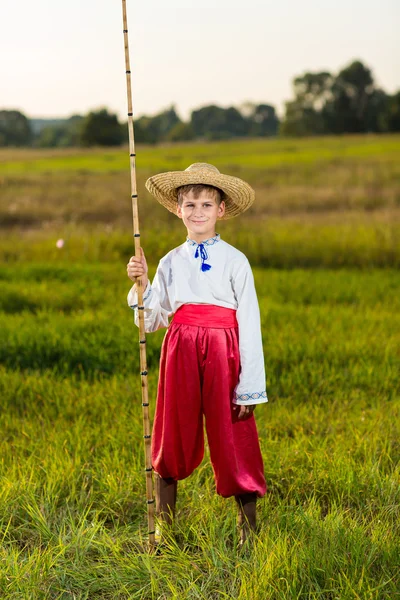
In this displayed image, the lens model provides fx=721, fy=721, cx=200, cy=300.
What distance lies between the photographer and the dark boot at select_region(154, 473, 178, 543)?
11.8 ft

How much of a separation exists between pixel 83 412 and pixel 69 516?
1384 millimetres

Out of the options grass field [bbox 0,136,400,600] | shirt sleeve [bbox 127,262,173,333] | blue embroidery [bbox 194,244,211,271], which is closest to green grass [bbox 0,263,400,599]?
grass field [bbox 0,136,400,600]

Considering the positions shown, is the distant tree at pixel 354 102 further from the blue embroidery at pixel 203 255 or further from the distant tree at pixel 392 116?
the blue embroidery at pixel 203 255

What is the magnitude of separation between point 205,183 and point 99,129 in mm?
58802

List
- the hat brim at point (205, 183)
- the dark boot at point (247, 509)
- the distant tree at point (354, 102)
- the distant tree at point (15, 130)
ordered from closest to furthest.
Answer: the hat brim at point (205, 183), the dark boot at point (247, 509), the distant tree at point (15, 130), the distant tree at point (354, 102)

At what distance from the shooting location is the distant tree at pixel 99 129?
5953 cm

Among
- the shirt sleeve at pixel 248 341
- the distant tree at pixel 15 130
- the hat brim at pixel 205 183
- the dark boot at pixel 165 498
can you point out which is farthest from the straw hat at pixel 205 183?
the distant tree at pixel 15 130

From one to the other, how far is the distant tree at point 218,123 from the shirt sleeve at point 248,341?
69.4 m

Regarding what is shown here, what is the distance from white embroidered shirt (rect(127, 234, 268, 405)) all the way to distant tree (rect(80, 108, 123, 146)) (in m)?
58.1

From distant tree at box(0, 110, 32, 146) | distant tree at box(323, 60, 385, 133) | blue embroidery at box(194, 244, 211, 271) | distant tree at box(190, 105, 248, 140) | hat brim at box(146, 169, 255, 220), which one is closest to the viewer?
hat brim at box(146, 169, 255, 220)

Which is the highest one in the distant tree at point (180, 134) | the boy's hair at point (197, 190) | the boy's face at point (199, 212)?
the distant tree at point (180, 134)

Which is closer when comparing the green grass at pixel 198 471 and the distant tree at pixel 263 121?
the green grass at pixel 198 471

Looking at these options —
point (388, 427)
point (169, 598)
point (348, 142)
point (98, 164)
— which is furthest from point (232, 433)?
point (348, 142)

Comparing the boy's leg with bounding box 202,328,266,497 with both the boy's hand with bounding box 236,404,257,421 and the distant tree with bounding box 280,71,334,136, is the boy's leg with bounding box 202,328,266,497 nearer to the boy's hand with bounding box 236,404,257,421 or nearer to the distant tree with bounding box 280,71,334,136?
the boy's hand with bounding box 236,404,257,421
